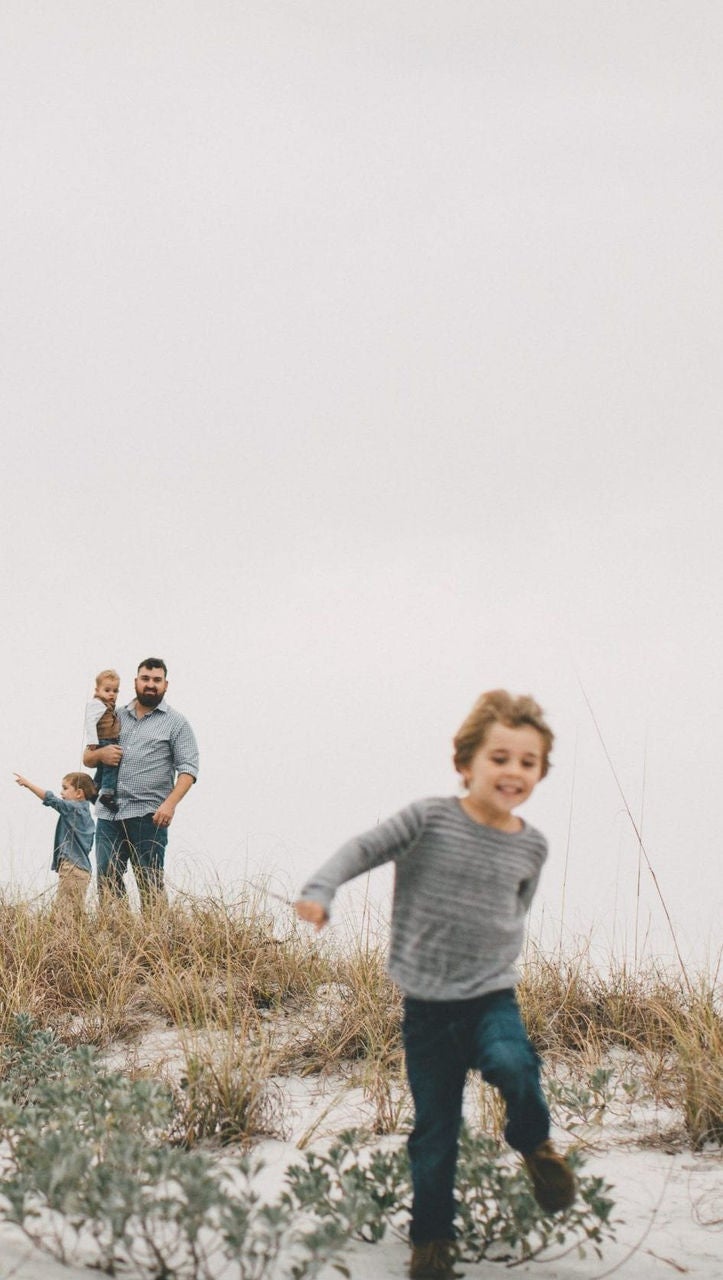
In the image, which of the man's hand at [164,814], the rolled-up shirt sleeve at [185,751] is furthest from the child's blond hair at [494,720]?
the rolled-up shirt sleeve at [185,751]

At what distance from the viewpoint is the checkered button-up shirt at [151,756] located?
8516mm

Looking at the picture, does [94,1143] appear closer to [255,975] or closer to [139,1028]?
[139,1028]

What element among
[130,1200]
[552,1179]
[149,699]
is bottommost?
[130,1200]

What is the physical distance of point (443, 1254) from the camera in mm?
3197

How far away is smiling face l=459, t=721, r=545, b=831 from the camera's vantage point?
314 cm

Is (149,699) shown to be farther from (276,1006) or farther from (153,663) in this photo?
(276,1006)

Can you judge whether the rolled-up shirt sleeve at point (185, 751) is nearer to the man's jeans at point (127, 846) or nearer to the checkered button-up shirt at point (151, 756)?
the checkered button-up shirt at point (151, 756)

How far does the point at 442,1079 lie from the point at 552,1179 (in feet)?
1.27

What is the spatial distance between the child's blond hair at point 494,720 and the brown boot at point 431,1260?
1.38 m

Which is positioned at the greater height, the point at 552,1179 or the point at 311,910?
the point at 311,910

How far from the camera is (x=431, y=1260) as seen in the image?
319 cm

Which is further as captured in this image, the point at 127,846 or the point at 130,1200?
the point at 127,846

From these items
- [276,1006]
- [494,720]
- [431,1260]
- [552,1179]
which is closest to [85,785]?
[276,1006]

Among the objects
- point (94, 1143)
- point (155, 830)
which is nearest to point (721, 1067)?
point (94, 1143)
